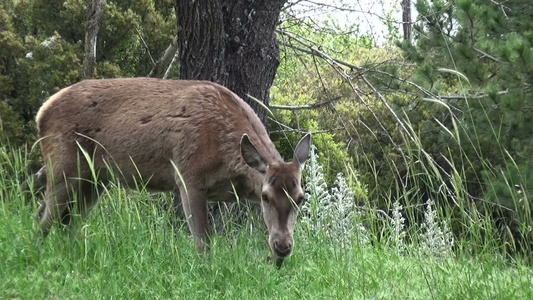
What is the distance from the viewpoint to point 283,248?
19.4 feet

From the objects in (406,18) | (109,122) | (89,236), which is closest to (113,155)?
(109,122)

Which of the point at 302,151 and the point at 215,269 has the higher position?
the point at 302,151

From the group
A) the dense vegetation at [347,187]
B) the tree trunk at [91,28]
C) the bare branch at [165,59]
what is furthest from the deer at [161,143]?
the bare branch at [165,59]

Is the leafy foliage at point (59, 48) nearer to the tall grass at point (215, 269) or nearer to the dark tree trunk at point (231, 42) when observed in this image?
the dark tree trunk at point (231, 42)

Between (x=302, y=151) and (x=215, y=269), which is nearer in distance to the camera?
(x=215, y=269)

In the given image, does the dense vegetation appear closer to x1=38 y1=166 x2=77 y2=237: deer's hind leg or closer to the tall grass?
the tall grass

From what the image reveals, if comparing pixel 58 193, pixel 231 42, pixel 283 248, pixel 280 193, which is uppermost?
pixel 231 42

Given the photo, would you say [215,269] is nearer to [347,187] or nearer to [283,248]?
[283,248]

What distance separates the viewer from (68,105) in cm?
702

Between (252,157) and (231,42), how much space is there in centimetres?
210

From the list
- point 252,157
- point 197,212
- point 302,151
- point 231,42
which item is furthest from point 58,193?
point 231,42

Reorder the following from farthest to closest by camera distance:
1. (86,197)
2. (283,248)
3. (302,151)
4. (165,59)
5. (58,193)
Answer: (165,59)
(86,197)
(58,193)
(302,151)
(283,248)

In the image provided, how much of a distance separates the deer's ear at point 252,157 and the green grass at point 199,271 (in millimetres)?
615

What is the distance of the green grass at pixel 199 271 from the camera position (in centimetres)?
509
